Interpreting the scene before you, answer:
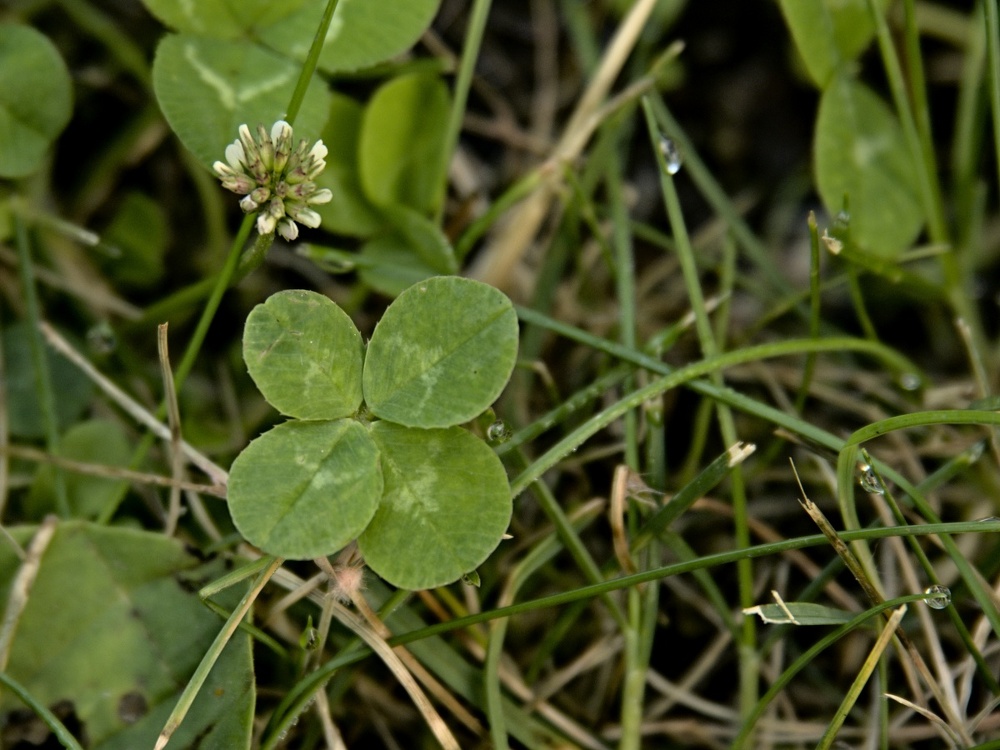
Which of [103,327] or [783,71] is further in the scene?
[783,71]

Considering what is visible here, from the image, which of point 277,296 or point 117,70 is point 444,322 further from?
point 117,70

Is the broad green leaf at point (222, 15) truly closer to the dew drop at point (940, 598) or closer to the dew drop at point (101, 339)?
the dew drop at point (101, 339)

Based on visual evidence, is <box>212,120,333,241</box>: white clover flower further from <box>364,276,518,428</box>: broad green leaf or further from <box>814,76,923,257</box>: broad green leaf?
<box>814,76,923,257</box>: broad green leaf

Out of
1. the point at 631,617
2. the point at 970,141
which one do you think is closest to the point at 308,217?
the point at 631,617

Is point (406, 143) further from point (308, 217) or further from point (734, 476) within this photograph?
point (734, 476)

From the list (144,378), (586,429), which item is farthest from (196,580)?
(586,429)

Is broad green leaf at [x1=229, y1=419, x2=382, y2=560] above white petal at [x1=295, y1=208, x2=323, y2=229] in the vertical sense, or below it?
below

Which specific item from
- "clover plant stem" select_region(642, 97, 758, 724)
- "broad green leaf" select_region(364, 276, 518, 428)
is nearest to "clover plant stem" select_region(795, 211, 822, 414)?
"clover plant stem" select_region(642, 97, 758, 724)
